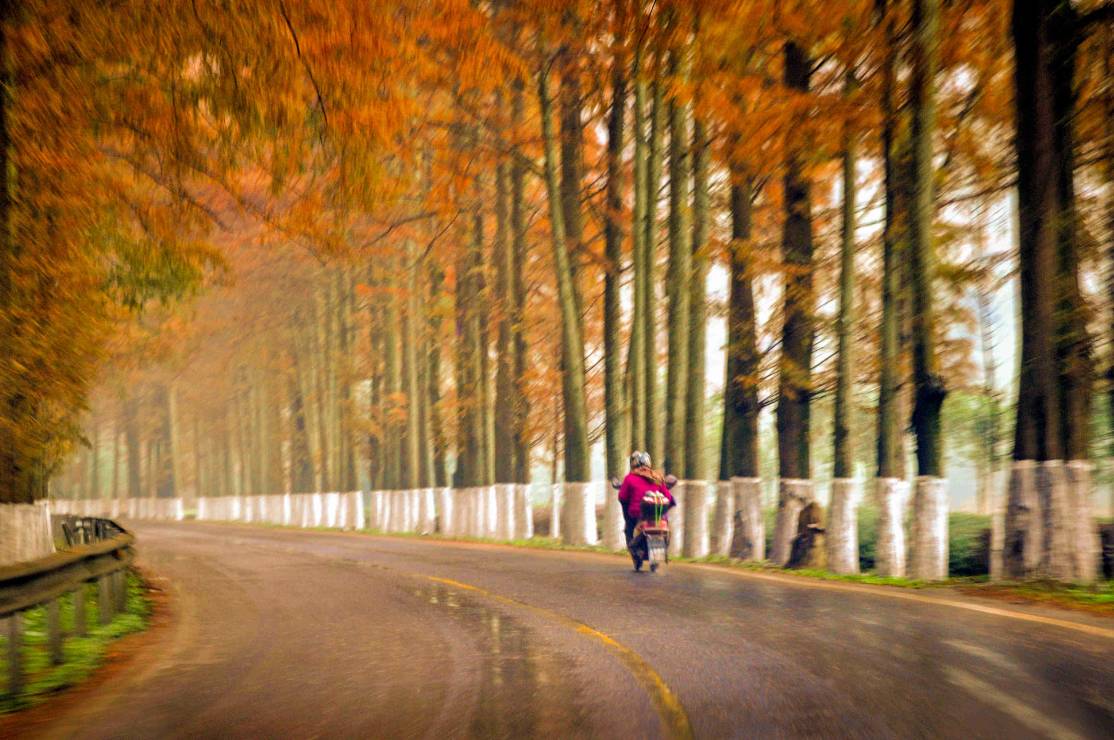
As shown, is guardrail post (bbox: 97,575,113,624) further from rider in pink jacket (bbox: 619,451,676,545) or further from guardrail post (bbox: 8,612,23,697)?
rider in pink jacket (bbox: 619,451,676,545)

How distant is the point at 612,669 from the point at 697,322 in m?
17.3

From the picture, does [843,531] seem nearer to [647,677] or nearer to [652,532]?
[652,532]

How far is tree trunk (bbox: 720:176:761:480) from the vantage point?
22.8 meters

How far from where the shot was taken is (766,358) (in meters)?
23.4

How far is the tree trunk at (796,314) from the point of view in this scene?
21.0 m

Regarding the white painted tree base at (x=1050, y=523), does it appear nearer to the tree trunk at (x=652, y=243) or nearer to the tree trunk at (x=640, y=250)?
the tree trunk at (x=652, y=243)

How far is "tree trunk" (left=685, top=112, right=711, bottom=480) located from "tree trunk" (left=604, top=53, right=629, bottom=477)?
6.63 feet

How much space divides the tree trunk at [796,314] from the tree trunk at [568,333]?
7253 millimetres

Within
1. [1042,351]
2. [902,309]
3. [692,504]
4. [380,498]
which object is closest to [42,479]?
[692,504]

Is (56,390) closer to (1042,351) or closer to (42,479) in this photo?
(42,479)

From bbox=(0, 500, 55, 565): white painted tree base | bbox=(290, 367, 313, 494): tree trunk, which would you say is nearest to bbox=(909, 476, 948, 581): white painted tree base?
bbox=(0, 500, 55, 565): white painted tree base

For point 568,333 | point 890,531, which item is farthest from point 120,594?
point 568,333

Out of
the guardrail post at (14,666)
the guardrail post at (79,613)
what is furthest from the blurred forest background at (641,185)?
the guardrail post at (14,666)

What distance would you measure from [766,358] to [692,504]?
3057 millimetres
